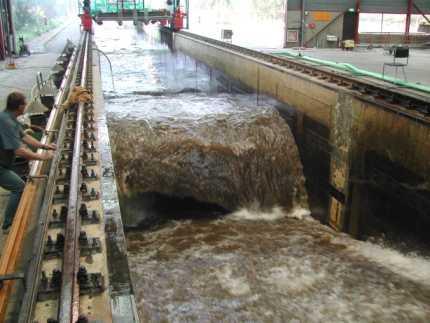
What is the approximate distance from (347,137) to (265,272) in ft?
9.82

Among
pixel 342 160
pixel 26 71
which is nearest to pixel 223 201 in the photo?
pixel 342 160

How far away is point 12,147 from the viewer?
5.09 meters

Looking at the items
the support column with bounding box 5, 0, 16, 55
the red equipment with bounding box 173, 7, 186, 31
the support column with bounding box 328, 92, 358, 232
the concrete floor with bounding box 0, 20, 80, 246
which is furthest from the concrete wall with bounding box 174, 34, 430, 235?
the red equipment with bounding box 173, 7, 186, 31

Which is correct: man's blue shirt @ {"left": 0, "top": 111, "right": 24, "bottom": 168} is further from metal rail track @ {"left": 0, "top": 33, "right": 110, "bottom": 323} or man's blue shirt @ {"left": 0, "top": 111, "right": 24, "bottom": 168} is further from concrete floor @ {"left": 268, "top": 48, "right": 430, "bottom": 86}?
concrete floor @ {"left": 268, "top": 48, "right": 430, "bottom": 86}

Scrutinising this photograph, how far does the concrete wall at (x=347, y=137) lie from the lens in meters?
6.89

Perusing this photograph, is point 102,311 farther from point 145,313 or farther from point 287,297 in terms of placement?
point 287,297

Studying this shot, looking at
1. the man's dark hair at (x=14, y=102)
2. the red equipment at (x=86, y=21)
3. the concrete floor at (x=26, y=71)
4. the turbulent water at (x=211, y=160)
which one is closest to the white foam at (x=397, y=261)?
the turbulent water at (x=211, y=160)

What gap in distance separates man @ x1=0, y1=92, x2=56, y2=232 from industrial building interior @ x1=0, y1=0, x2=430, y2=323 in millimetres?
15

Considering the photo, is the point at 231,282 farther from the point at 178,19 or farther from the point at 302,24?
the point at 178,19

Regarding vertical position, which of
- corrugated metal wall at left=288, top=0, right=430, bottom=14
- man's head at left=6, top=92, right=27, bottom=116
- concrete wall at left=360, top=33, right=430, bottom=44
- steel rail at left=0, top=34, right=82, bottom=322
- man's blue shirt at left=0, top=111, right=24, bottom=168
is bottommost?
steel rail at left=0, top=34, right=82, bottom=322

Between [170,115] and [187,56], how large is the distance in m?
13.8

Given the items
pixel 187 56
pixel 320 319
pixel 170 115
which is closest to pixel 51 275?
pixel 320 319

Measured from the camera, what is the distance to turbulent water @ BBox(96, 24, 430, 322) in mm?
5949

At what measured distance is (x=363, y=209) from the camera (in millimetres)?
8156
